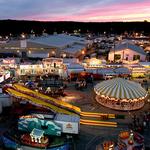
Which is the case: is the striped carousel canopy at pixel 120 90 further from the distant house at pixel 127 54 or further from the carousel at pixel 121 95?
the distant house at pixel 127 54

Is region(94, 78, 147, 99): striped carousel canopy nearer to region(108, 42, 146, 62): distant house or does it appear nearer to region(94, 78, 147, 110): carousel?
region(94, 78, 147, 110): carousel

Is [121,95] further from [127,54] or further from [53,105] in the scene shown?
[127,54]

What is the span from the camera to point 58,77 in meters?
36.0

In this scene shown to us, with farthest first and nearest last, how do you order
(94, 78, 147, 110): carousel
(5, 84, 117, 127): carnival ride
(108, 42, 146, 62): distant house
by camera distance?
(108, 42, 146, 62): distant house
(94, 78, 147, 110): carousel
(5, 84, 117, 127): carnival ride

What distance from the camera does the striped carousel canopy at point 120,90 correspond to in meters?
25.5

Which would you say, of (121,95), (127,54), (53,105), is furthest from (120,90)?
(127,54)

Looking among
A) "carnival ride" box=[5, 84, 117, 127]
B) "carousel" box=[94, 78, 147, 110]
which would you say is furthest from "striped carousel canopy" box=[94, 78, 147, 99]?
"carnival ride" box=[5, 84, 117, 127]

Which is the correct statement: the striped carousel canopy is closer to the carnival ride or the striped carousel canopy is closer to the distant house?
the carnival ride

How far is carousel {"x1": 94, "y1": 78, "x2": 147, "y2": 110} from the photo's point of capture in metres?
25.4

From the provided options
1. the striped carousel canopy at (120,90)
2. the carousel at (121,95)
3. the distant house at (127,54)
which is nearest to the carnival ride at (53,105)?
the carousel at (121,95)

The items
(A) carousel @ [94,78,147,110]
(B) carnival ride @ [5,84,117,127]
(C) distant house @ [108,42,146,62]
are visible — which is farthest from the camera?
(C) distant house @ [108,42,146,62]

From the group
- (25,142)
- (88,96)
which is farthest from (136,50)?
(25,142)

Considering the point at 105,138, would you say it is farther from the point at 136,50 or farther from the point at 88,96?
the point at 136,50

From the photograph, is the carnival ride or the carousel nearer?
the carnival ride
